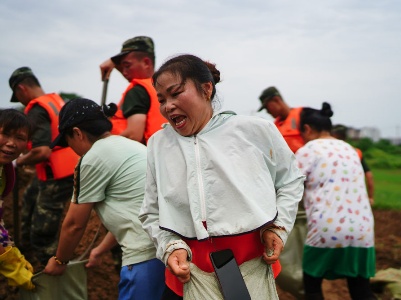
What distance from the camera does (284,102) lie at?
567 centimetres

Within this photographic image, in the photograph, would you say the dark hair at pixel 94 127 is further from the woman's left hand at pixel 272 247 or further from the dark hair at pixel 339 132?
the dark hair at pixel 339 132

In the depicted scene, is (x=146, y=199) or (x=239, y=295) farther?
(x=146, y=199)

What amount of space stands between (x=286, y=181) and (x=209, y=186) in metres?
0.33

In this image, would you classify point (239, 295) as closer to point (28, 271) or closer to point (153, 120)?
point (28, 271)

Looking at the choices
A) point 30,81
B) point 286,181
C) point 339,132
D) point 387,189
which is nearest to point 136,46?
point 30,81

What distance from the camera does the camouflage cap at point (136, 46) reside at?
4.02 metres

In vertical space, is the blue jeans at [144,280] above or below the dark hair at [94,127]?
below

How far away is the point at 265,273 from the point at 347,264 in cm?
190

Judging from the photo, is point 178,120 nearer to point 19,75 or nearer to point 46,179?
point 46,179

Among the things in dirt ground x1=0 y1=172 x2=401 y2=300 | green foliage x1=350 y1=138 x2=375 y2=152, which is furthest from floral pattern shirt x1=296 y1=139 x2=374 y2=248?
green foliage x1=350 y1=138 x2=375 y2=152

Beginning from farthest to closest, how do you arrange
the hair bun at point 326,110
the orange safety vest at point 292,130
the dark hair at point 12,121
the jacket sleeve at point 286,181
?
the orange safety vest at point 292,130 < the hair bun at point 326,110 < the dark hair at point 12,121 < the jacket sleeve at point 286,181

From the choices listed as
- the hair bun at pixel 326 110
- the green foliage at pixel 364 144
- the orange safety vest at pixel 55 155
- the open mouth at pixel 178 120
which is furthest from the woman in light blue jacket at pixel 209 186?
the green foliage at pixel 364 144

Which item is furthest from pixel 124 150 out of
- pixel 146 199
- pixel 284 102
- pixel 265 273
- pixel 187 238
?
pixel 284 102

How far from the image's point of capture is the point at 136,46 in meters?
4.02
